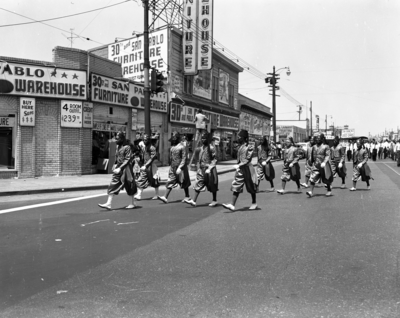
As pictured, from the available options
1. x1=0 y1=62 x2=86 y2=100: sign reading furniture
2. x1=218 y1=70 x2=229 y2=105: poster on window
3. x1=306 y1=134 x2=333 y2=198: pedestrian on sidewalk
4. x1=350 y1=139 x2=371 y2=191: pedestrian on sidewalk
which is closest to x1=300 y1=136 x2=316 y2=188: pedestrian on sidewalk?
x1=306 y1=134 x2=333 y2=198: pedestrian on sidewalk

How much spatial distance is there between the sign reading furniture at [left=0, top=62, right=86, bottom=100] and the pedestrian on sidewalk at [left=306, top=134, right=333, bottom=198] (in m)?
10.8

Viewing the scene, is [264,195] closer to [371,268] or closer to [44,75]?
[371,268]

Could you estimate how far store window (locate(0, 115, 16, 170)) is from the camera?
15844 millimetres

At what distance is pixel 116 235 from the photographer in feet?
21.0

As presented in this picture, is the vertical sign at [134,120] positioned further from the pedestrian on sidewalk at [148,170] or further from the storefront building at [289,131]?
the storefront building at [289,131]

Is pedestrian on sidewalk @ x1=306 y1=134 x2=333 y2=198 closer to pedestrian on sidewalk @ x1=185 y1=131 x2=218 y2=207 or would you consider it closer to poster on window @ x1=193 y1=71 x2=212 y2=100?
pedestrian on sidewalk @ x1=185 y1=131 x2=218 y2=207

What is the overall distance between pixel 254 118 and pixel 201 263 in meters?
39.9

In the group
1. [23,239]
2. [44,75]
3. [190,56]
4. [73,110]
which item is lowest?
[23,239]

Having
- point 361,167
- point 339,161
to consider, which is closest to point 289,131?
point 339,161

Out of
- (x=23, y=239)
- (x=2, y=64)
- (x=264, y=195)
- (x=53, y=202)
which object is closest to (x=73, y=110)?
(x=2, y=64)

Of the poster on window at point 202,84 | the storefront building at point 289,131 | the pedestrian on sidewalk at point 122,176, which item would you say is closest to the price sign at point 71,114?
the pedestrian on sidewalk at point 122,176

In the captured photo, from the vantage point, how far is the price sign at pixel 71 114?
17.0 metres

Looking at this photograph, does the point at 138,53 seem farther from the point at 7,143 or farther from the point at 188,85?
the point at 7,143

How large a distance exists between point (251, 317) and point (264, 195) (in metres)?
8.55
